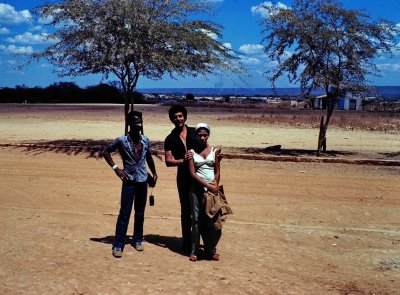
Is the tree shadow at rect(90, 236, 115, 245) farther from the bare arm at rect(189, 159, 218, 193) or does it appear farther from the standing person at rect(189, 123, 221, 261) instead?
the bare arm at rect(189, 159, 218, 193)

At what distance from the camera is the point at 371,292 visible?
5652mm

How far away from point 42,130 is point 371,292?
2148 centimetres

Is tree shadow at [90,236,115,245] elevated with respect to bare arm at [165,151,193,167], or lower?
lower

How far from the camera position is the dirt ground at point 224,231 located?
222 inches

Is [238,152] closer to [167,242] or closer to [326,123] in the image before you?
[326,123]

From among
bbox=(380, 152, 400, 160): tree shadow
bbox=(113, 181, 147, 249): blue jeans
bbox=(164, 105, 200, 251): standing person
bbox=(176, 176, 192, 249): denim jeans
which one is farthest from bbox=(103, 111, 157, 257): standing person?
bbox=(380, 152, 400, 160): tree shadow

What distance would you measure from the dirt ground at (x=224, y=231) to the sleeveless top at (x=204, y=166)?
104cm

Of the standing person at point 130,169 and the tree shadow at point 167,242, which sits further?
the tree shadow at point 167,242

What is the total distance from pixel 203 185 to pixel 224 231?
222cm

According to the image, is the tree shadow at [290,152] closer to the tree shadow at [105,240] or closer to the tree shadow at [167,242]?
the tree shadow at [167,242]

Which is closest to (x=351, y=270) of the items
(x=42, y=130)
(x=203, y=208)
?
(x=203, y=208)

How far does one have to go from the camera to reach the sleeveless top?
6.14 metres

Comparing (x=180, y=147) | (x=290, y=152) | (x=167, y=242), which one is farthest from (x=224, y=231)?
(x=290, y=152)

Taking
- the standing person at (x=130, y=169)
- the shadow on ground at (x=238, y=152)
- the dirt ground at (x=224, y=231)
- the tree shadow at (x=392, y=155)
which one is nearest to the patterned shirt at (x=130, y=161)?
the standing person at (x=130, y=169)
